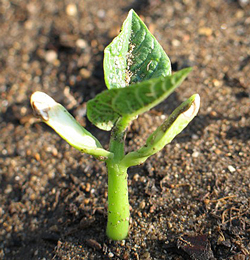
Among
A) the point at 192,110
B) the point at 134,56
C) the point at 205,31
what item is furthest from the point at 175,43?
the point at 192,110

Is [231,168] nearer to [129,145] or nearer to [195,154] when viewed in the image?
[195,154]

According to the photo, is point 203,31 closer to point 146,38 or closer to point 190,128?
point 190,128

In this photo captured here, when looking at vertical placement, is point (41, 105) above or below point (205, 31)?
above

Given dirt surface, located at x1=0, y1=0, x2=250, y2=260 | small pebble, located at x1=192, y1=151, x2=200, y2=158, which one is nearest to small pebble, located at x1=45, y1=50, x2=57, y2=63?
dirt surface, located at x1=0, y1=0, x2=250, y2=260

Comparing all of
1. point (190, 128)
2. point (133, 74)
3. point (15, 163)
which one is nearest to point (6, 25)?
point (15, 163)

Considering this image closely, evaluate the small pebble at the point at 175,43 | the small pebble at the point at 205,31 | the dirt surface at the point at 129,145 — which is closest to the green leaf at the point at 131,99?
the dirt surface at the point at 129,145

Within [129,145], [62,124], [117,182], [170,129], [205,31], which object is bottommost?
[205,31]

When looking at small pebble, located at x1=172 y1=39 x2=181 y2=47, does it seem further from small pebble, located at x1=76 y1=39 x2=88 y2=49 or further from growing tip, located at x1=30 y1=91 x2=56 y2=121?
growing tip, located at x1=30 y1=91 x2=56 y2=121
